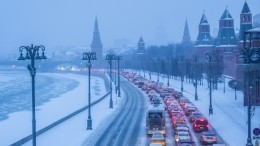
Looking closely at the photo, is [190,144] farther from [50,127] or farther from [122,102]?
[122,102]

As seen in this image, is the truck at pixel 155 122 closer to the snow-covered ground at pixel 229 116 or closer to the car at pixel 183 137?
the car at pixel 183 137

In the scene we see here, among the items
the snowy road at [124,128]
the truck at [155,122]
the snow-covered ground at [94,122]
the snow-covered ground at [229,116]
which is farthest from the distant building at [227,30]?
the truck at [155,122]

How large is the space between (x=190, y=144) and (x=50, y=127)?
1799cm

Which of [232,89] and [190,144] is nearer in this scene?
[190,144]

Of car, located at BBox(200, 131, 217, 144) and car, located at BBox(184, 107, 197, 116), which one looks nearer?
car, located at BBox(200, 131, 217, 144)

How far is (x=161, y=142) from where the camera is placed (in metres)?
33.5

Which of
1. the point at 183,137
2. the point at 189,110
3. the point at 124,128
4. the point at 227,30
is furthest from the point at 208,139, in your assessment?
the point at 227,30

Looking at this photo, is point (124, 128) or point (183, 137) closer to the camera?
point (183, 137)

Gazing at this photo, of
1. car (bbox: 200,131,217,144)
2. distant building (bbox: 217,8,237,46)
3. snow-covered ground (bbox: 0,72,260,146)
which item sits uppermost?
distant building (bbox: 217,8,237,46)

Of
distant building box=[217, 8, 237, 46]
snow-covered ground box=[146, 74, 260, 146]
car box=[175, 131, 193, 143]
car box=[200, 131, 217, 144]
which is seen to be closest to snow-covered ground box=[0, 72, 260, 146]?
snow-covered ground box=[146, 74, 260, 146]

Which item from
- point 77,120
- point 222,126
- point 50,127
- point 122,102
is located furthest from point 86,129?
point 122,102

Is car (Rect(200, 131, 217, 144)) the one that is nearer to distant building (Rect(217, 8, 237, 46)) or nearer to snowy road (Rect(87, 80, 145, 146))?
snowy road (Rect(87, 80, 145, 146))

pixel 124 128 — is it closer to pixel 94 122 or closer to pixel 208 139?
pixel 94 122

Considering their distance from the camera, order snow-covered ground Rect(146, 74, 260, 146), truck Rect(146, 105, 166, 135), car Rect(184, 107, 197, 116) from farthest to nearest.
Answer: car Rect(184, 107, 197, 116)
truck Rect(146, 105, 166, 135)
snow-covered ground Rect(146, 74, 260, 146)
